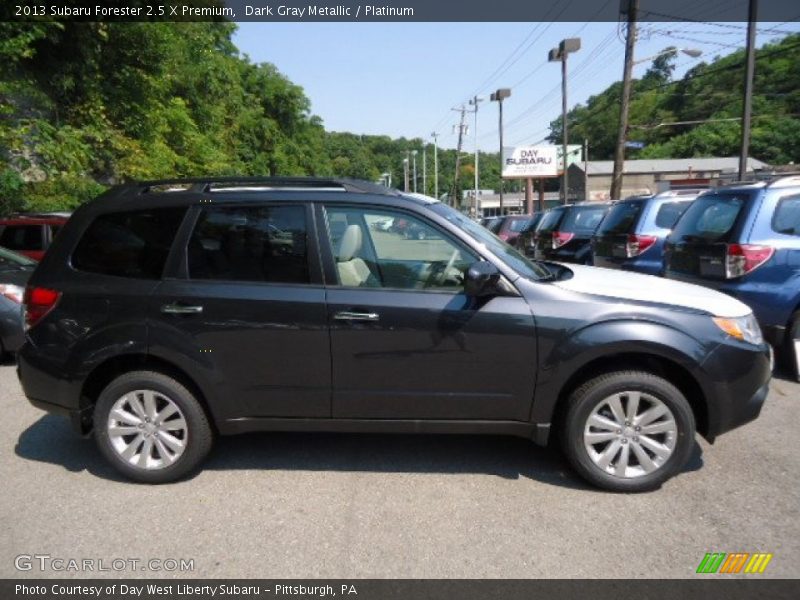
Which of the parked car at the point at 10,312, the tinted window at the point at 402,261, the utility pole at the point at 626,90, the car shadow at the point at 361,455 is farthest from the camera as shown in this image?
the utility pole at the point at 626,90

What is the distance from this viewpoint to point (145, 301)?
12.2 feet

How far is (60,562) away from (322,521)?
1.29 meters

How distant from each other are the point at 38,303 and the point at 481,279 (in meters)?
2.81

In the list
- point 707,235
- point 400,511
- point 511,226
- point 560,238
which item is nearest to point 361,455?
point 400,511

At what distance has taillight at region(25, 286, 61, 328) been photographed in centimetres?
385

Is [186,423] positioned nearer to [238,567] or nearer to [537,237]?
[238,567]

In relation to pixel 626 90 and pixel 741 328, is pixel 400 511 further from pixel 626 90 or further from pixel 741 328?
pixel 626 90

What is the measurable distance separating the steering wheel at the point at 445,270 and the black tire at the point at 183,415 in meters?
1.68

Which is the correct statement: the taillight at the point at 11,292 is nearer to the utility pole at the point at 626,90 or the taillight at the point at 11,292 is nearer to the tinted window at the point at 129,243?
the tinted window at the point at 129,243

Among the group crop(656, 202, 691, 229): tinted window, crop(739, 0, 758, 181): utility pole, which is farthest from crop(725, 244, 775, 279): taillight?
crop(739, 0, 758, 181): utility pole

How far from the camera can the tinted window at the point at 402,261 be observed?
3.69 m

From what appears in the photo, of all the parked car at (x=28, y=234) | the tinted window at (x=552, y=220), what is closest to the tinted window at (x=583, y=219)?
the tinted window at (x=552, y=220)

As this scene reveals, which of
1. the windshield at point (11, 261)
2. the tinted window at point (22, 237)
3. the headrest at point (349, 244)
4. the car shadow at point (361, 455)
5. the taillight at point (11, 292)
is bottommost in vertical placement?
the car shadow at point (361, 455)

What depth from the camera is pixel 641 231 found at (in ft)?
27.8
